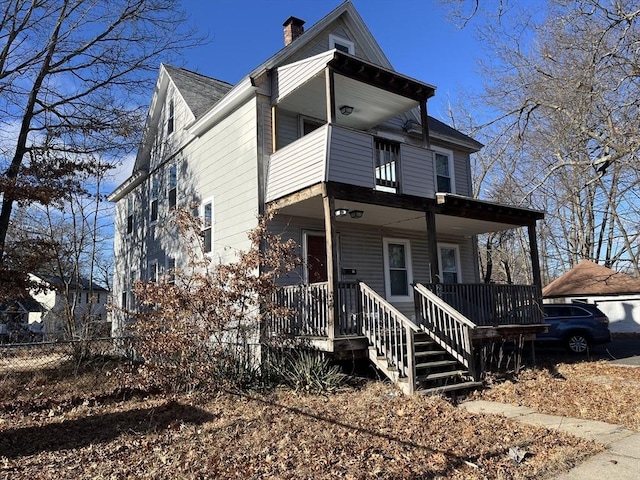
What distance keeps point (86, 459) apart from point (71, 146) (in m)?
14.0

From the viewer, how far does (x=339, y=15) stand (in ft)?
43.4

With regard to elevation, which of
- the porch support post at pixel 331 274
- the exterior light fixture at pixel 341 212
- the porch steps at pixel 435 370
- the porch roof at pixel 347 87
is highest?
the porch roof at pixel 347 87

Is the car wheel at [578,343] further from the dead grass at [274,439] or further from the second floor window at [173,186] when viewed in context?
the second floor window at [173,186]

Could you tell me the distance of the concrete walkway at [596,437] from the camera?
15.4 feet

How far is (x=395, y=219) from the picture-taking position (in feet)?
42.0

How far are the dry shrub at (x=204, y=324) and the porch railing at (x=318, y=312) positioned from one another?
781 mm

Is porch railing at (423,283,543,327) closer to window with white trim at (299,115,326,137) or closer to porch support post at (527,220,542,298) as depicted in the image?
porch support post at (527,220,542,298)

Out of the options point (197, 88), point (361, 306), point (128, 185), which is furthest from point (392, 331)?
point (128, 185)

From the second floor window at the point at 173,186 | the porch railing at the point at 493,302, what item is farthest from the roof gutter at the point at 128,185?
the porch railing at the point at 493,302

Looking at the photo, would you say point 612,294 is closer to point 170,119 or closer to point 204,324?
point 170,119

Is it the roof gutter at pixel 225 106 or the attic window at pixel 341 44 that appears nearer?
the roof gutter at pixel 225 106

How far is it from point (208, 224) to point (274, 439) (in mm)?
8379

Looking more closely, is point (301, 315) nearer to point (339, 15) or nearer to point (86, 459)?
point (86, 459)

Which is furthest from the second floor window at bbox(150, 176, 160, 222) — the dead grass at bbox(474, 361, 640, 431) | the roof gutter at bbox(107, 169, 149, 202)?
the dead grass at bbox(474, 361, 640, 431)
